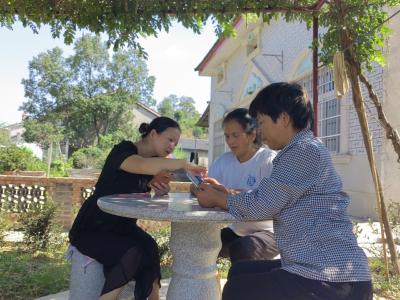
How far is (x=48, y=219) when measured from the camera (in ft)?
17.9

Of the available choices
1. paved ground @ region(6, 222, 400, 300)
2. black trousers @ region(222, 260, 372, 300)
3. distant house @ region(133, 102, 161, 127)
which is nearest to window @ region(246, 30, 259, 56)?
paved ground @ region(6, 222, 400, 300)

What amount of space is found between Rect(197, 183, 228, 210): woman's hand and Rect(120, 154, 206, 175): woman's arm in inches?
13.4

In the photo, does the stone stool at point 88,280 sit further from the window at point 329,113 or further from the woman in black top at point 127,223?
the window at point 329,113

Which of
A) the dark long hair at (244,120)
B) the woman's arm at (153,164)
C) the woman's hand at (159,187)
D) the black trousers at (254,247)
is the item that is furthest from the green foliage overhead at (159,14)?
the black trousers at (254,247)

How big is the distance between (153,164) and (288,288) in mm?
1123

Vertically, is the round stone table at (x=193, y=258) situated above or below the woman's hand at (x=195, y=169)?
below

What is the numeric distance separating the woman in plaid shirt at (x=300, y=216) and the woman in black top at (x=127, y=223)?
2.68 feet

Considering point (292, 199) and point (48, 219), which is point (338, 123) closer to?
point (48, 219)

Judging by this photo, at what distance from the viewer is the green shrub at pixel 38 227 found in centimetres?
541

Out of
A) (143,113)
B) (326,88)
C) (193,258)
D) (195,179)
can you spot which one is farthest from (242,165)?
(143,113)

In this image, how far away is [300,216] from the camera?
169 centimetres

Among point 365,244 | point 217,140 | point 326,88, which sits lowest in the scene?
point 365,244

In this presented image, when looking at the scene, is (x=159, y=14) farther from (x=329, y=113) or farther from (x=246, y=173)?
(x=329, y=113)

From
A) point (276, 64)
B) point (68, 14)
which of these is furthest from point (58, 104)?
point (68, 14)
